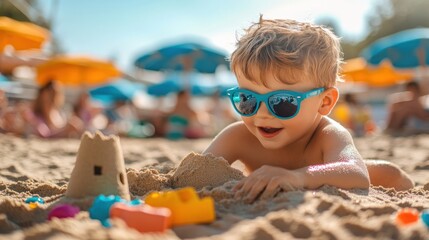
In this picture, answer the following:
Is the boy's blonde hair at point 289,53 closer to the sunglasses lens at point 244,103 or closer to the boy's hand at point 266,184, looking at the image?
the sunglasses lens at point 244,103

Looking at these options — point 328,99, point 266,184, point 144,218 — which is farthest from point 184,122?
point 144,218

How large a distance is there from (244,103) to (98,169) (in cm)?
70

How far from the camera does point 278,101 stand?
81.7 inches

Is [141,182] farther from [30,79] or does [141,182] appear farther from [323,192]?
[30,79]

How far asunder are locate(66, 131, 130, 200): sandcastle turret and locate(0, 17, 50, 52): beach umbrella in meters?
7.01

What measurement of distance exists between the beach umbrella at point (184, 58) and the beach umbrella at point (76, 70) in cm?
73

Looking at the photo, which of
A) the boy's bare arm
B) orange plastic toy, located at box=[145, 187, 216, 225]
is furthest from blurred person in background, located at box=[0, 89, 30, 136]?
orange plastic toy, located at box=[145, 187, 216, 225]

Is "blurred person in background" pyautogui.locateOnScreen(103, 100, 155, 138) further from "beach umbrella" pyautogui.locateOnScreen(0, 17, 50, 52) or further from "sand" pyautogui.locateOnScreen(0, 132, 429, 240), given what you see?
"sand" pyautogui.locateOnScreen(0, 132, 429, 240)

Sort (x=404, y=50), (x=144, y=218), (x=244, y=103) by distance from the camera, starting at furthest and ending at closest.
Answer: (x=404, y=50) < (x=244, y=103) < (x=144, y=218)

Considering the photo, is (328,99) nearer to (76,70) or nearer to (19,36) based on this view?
(19,36)

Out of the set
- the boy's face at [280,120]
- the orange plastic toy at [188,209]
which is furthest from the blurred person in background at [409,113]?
the orange plastic toy at [188,209]

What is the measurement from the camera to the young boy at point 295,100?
205 cm

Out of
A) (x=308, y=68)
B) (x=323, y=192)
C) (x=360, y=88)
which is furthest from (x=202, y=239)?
(x=360, y=88)

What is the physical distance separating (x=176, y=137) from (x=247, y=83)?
267 inches
